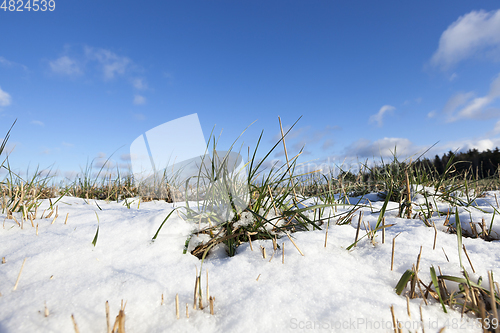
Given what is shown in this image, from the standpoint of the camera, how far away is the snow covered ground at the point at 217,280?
0.80 m


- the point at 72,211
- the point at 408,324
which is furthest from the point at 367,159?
the point at 72,211

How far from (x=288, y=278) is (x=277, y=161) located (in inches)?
32.4

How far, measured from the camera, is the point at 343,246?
1.28 meters

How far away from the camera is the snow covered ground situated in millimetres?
797

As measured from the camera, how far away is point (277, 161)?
167cm

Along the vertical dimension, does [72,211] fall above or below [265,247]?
above

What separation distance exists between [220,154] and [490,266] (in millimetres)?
1465

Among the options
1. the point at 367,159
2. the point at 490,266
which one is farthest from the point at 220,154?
the point at 367,159

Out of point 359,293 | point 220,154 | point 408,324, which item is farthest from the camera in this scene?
point 220,154

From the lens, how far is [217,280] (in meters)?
1.03

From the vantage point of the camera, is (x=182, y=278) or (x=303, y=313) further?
(x=182, y=278)

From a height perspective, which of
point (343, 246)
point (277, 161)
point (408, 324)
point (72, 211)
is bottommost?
point (408, 324)

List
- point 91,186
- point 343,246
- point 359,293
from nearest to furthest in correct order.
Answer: point 359,293 → point 343,246 → point 91,186

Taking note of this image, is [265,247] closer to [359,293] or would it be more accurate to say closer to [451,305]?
[359,293]
